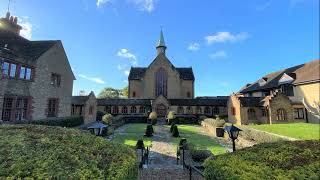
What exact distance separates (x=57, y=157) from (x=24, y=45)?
2679 centimetres

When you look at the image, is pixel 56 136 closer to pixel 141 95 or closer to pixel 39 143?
pixel 39 143

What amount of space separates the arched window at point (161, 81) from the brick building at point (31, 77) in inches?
1130

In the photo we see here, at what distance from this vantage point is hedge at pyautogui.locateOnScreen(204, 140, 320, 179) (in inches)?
180

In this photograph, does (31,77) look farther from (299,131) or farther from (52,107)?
(299,131)

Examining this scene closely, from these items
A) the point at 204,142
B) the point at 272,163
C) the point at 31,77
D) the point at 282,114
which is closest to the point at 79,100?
the point at 31,77

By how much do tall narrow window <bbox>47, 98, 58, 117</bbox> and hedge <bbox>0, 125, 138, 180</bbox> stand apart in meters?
22.3

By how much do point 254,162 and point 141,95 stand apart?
56.2 m

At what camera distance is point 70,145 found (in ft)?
18.7

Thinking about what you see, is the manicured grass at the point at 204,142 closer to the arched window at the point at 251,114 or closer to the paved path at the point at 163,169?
the paved path at the point at 163,169

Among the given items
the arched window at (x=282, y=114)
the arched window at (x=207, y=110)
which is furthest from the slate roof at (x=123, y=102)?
the arched window at (x=282, y=114)

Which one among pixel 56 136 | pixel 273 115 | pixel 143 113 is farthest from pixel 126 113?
pixel 56 136

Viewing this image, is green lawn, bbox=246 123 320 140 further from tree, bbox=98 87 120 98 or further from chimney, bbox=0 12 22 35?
tree, bbox=98 87 120 98

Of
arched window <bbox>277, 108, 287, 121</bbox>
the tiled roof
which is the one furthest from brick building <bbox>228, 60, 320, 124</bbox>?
the tiled roof

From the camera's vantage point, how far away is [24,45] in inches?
1036
